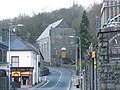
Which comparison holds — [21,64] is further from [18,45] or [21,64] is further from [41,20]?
[41,20]

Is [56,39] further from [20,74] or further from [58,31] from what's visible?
[20,74]

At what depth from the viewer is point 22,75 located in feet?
224

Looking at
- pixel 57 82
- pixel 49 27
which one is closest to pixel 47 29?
pixel 49 27

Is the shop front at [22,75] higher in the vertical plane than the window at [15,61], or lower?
lower

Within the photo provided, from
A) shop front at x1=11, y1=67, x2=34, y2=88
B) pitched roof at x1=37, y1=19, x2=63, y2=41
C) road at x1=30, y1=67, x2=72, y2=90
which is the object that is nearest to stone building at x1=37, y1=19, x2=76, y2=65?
pitched roof at x1=37, y1=19, x2=63, y2=41

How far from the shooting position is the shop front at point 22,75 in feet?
221

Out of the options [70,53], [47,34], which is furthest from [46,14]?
[70,53]

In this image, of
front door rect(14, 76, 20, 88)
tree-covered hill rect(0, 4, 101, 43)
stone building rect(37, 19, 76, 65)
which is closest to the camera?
front door rect(14, 76, 20, 88)

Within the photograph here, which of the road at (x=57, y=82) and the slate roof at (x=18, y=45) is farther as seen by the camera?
the slate roof at (x=18, y=45)

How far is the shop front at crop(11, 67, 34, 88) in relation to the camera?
67256mm

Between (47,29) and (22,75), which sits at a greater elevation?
(47,29)

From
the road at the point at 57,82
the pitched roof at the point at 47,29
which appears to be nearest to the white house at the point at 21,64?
the road at the point at 57,82

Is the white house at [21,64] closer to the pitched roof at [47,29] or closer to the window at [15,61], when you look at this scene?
the window at [15,61]

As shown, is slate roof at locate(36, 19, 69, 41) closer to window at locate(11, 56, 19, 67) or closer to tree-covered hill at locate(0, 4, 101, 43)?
tree-covered hill at locate(0, 4, 101, 43)
